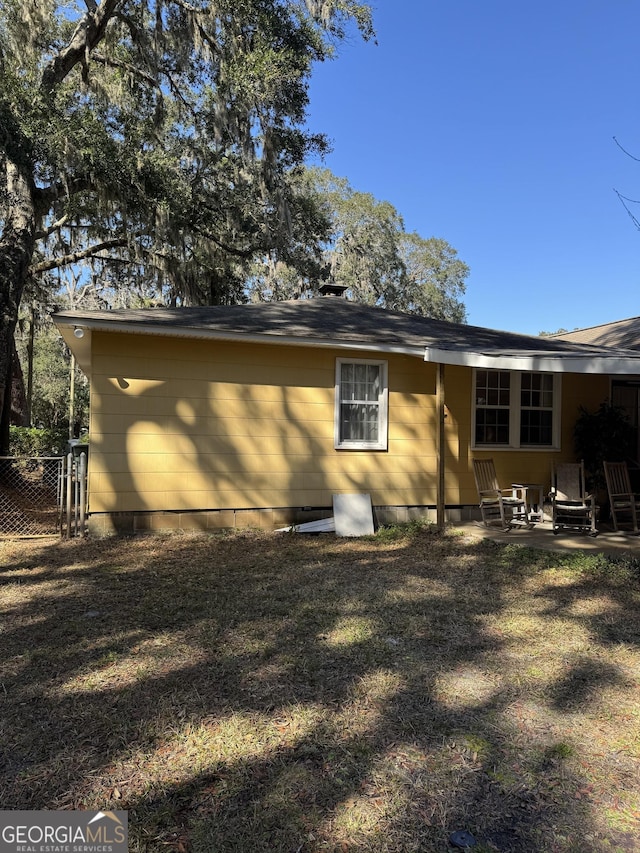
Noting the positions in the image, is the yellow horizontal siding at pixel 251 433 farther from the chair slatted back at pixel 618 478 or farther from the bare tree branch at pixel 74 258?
the bare tree branch at pixel 74 258

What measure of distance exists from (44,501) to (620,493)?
10591mm

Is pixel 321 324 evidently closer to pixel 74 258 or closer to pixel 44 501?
pixel 44 501

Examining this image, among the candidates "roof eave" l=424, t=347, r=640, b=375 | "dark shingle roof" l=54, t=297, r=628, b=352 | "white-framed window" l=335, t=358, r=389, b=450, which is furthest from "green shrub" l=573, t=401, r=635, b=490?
"white-framed window" l=335, t=358, r=389, b=450

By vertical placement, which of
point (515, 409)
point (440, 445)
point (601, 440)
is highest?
point (515, 409)

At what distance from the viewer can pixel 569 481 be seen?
8.32 metres

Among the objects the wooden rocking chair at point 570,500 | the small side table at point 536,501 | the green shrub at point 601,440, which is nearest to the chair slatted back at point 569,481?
the wooden rocking chair at point 570,500

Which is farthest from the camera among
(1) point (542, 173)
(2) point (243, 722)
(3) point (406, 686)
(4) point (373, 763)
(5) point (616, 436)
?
(1) point (542, 173)

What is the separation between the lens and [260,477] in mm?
8250

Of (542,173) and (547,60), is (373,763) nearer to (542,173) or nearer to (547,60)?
(547,60)

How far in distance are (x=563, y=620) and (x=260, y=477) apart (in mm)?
4806

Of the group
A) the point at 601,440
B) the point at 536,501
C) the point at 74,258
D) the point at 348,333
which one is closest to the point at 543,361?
the point at 348,333

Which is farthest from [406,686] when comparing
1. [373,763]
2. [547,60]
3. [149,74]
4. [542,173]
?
[542,173]

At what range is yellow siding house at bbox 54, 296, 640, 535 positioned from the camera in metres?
7.60

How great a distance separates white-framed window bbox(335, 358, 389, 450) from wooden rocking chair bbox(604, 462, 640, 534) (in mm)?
3331
